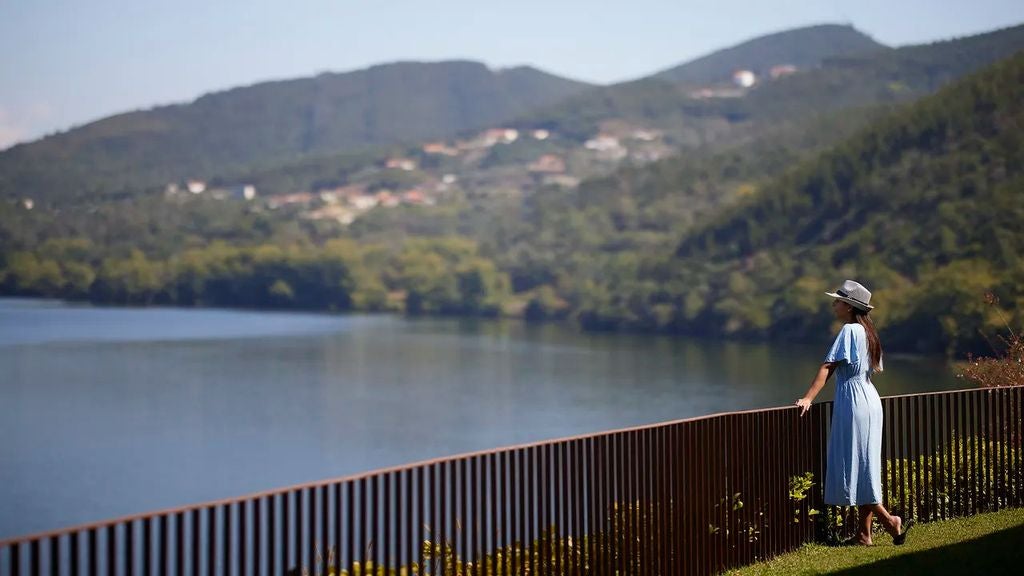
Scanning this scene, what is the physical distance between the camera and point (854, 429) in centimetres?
754

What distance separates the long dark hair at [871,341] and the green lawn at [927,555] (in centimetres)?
99

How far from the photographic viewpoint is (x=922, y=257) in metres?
72.3

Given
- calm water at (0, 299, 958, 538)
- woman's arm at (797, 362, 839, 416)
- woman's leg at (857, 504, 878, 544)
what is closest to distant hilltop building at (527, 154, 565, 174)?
calm water at (0, 299, 958, 538)

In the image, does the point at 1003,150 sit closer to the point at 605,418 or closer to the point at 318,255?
the point at 605,418

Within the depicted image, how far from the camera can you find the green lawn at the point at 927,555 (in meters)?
7.05

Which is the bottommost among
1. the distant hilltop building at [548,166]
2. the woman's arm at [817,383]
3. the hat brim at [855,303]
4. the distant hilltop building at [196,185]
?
the woman's arm at [817,383]

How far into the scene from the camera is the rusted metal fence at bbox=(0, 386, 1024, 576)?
5398 millimetres

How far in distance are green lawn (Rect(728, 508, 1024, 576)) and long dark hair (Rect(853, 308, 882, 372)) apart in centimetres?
99

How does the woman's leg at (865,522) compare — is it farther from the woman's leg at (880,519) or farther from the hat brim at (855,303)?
the hat brim at (855,303)

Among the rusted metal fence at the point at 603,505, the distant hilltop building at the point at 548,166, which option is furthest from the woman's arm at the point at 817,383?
the distant hilltop building at the point at 548,166

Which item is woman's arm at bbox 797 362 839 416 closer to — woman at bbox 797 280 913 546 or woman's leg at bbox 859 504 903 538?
woman at bbox 797 280 913 546

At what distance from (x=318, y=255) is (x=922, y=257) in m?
56.4

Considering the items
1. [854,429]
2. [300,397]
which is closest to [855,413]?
[854,429]

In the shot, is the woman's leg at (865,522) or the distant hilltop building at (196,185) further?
the distant hilltop building at (196,185)
